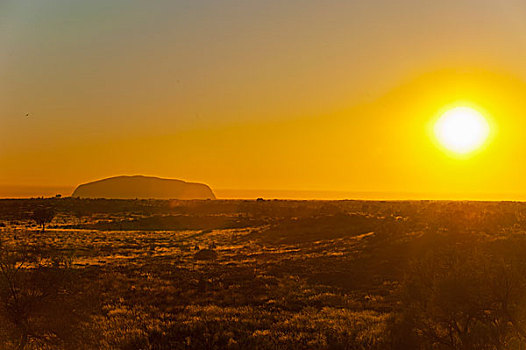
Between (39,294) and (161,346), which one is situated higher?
(39,294)

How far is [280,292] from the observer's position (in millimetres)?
27203

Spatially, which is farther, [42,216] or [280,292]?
[42,216]

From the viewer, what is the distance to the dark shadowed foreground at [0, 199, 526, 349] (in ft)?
51.9

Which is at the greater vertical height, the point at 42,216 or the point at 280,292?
the point at 42,216

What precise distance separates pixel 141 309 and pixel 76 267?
1472 cm

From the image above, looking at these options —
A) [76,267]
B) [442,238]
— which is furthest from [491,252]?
[76,267]

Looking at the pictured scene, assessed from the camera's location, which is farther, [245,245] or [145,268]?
[245,245]

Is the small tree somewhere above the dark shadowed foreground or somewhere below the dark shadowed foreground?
above

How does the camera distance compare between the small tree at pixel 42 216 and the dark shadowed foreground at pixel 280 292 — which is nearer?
the dark shadowed foreground at pixel 280 292

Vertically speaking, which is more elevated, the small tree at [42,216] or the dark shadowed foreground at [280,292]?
the small tree at [42,216]

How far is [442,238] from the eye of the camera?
137ft

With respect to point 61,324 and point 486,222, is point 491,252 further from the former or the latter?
point 61,324

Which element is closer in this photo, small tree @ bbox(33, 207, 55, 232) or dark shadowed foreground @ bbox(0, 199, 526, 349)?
dark shadowed foreground @ bbox(0, 199, 526, 349)

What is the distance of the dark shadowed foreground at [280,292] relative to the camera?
1581 cm
